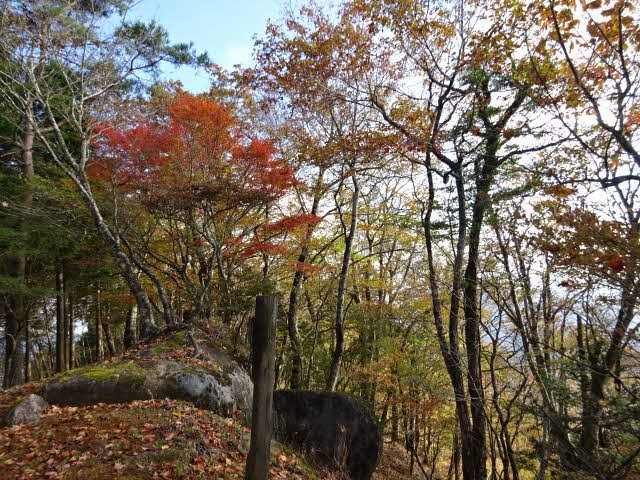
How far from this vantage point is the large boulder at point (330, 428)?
7809 mm

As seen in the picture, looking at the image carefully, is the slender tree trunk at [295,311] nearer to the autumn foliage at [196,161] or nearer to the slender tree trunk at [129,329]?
the autumn foliage at [196,161]

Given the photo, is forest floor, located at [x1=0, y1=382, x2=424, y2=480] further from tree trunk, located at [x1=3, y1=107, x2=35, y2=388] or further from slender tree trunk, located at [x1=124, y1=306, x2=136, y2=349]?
slender tree trunk, located at [x1=124, y1=306, x2=136, y2=349]

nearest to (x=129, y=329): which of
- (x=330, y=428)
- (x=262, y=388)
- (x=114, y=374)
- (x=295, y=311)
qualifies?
(x=295, y=311)

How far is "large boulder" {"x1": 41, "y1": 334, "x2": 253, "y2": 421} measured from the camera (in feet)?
18.6

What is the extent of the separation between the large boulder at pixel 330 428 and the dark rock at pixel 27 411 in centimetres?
427

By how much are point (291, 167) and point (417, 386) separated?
8.16 metres

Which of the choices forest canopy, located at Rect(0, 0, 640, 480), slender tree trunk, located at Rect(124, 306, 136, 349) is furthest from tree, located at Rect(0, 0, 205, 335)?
slender tree trunk, located at Rect(124, 306, 136, 349)

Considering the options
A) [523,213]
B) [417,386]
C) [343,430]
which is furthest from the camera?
[417,386]

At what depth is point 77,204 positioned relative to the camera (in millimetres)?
10781

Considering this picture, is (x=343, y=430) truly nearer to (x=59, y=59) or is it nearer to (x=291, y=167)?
(x=291, y=167)

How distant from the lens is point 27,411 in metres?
5.02

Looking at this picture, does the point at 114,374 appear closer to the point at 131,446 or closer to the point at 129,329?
the point at 131,446

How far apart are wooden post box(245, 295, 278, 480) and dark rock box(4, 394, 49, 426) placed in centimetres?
369

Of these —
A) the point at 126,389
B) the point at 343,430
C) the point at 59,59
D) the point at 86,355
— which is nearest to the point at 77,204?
the point at 59,59
